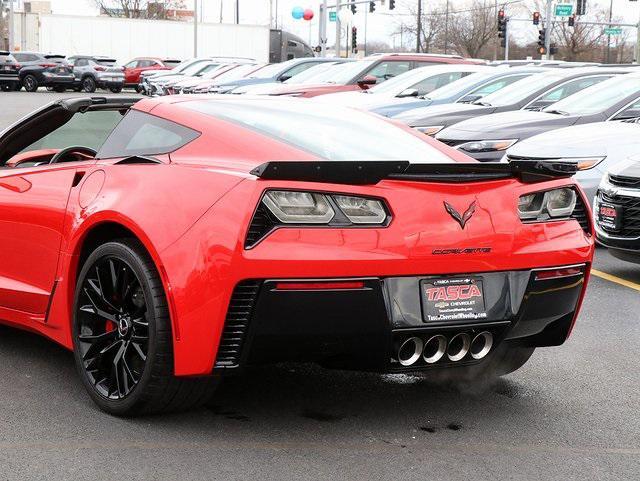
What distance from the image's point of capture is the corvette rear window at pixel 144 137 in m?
4.73

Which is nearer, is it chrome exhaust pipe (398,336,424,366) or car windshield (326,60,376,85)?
chrome exhaust pipe (398,336,424,366)

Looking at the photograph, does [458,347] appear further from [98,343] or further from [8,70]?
[8,70]

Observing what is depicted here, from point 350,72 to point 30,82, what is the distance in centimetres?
3106

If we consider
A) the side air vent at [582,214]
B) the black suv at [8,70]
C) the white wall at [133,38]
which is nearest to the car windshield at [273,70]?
the side air vent at [582,214]

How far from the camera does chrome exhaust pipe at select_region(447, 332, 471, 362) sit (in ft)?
14.0

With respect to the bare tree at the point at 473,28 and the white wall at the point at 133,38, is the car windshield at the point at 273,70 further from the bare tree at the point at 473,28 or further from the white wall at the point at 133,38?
the bare tree at the point at 473,28

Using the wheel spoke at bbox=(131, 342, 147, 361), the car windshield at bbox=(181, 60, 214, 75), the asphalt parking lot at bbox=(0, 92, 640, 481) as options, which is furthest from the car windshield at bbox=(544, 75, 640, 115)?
the car windshield at bbox=(181, 60, 214, 75)

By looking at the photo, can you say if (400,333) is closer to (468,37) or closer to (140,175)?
(140,175)

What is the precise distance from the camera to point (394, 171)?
160 inches

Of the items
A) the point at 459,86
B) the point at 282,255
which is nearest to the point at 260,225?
the point at 282,255

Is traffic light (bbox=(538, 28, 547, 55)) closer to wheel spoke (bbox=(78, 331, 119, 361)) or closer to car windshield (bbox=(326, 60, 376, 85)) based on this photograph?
car windshield (bbox=(326, 60, 376, 85))

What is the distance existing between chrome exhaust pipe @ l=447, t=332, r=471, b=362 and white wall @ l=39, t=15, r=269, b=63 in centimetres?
6255

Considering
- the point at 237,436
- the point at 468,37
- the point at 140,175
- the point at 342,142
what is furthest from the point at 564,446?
the point at 468,37

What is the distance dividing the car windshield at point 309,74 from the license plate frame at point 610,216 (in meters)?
15.5
